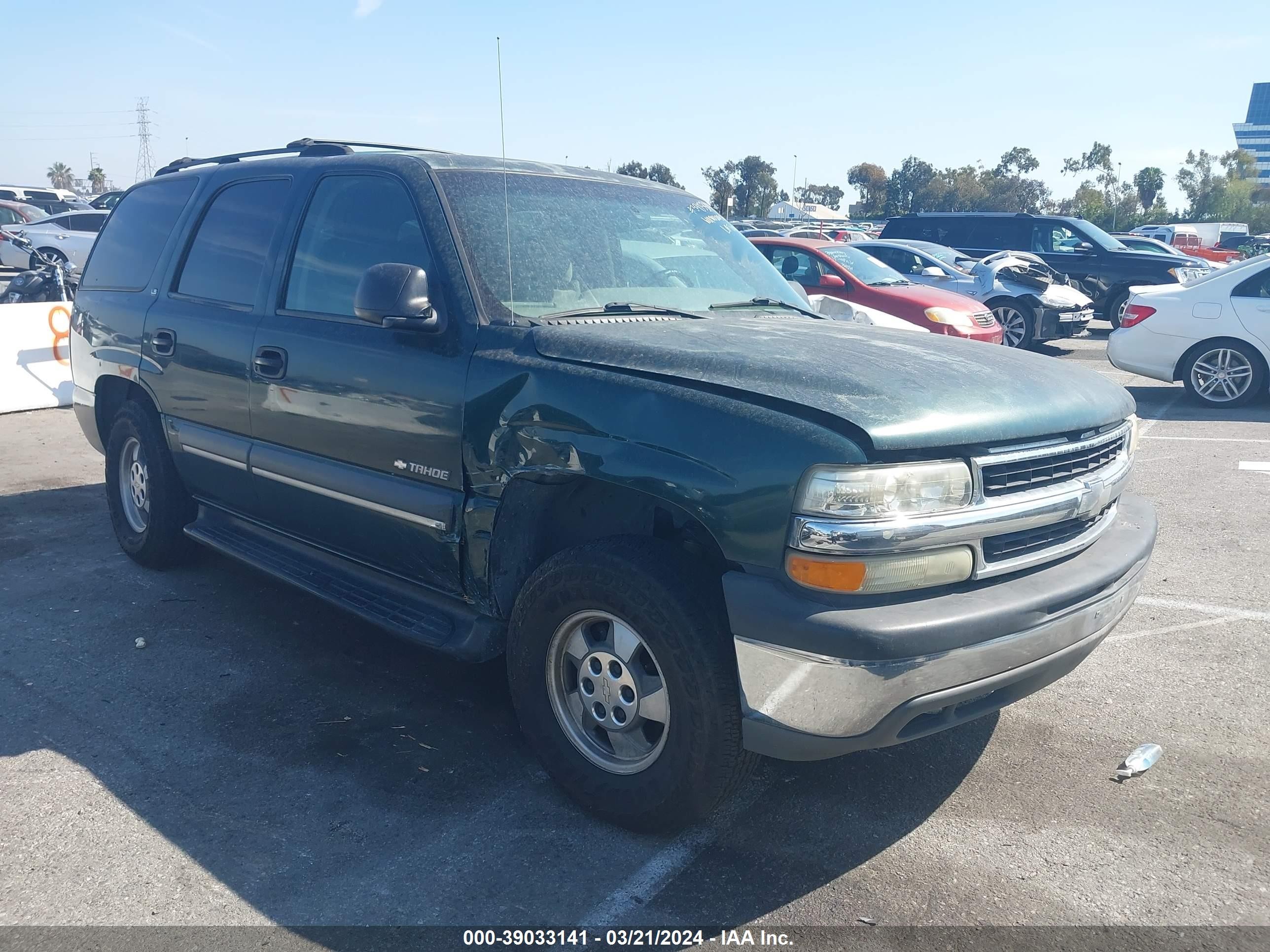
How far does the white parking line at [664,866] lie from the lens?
2748 mm

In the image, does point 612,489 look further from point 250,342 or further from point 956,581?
point 250,342

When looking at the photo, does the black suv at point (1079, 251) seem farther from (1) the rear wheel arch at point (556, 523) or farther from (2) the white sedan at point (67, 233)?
(2) the white sedan at point (67, 233)

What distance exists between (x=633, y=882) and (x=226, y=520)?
9.65 ft

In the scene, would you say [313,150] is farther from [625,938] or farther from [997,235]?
[997,235]

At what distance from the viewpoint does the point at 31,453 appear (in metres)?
8.30

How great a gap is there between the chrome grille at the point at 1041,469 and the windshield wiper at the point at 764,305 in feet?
4.67

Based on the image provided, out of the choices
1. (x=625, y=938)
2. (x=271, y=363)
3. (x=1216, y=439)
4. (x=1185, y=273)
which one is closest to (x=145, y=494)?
(x=271, y=363)

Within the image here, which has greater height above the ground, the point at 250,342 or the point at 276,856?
the point at 250,342

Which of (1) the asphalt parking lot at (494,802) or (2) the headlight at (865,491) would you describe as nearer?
(2) the headlight at (865,491)

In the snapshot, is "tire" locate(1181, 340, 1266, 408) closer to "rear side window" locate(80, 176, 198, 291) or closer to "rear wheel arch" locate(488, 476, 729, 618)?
"rear wheel arch" locate(488, 476, 729, 618)

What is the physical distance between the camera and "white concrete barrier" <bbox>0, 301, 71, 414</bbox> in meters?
9.80

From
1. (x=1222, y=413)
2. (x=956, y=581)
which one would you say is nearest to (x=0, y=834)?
(x=956, y=581)

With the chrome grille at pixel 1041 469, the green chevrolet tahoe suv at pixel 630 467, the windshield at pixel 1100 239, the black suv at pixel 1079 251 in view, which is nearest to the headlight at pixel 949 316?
the black suv at pixel 1079 251

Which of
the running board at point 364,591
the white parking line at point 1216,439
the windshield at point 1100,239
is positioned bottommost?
the white parking line at point 1216,439
